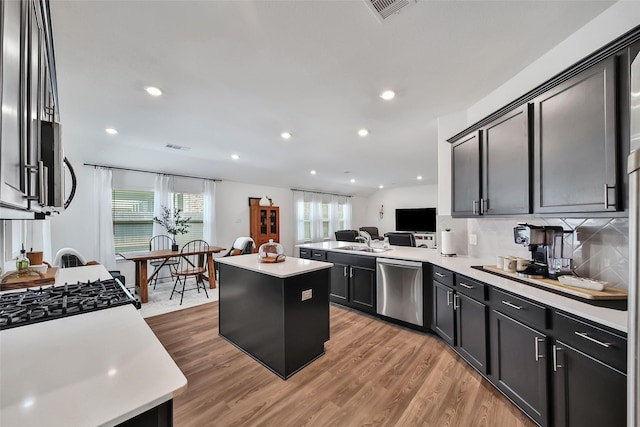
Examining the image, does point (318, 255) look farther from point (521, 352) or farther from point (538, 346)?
point (538, 346)

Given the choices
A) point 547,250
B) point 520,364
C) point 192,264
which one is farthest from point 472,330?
point 192,264

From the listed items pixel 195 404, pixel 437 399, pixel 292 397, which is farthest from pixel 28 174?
pixel 437 399

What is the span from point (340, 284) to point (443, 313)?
1.49m

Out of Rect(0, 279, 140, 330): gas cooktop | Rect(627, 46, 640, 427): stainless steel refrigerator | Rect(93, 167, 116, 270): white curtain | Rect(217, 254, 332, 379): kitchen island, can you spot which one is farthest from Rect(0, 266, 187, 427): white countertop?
Rect(93, 167, 116, 270): white curtain

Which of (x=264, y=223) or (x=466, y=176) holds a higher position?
(x=466, y=176)

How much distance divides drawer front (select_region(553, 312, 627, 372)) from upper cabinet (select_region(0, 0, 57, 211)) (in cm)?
215

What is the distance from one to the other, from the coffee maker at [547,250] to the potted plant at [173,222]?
5.49 meters

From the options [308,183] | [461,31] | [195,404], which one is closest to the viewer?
[461,31]

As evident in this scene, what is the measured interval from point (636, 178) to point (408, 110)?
2418mm

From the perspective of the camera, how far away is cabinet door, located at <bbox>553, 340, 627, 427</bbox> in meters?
1.17

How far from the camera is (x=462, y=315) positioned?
2.29 metres

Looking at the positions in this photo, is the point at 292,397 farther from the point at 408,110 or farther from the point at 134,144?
the point at 134,144

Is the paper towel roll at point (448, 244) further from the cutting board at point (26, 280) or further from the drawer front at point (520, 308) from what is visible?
the cutting board at point (26, 280)

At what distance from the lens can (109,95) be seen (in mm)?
2457
